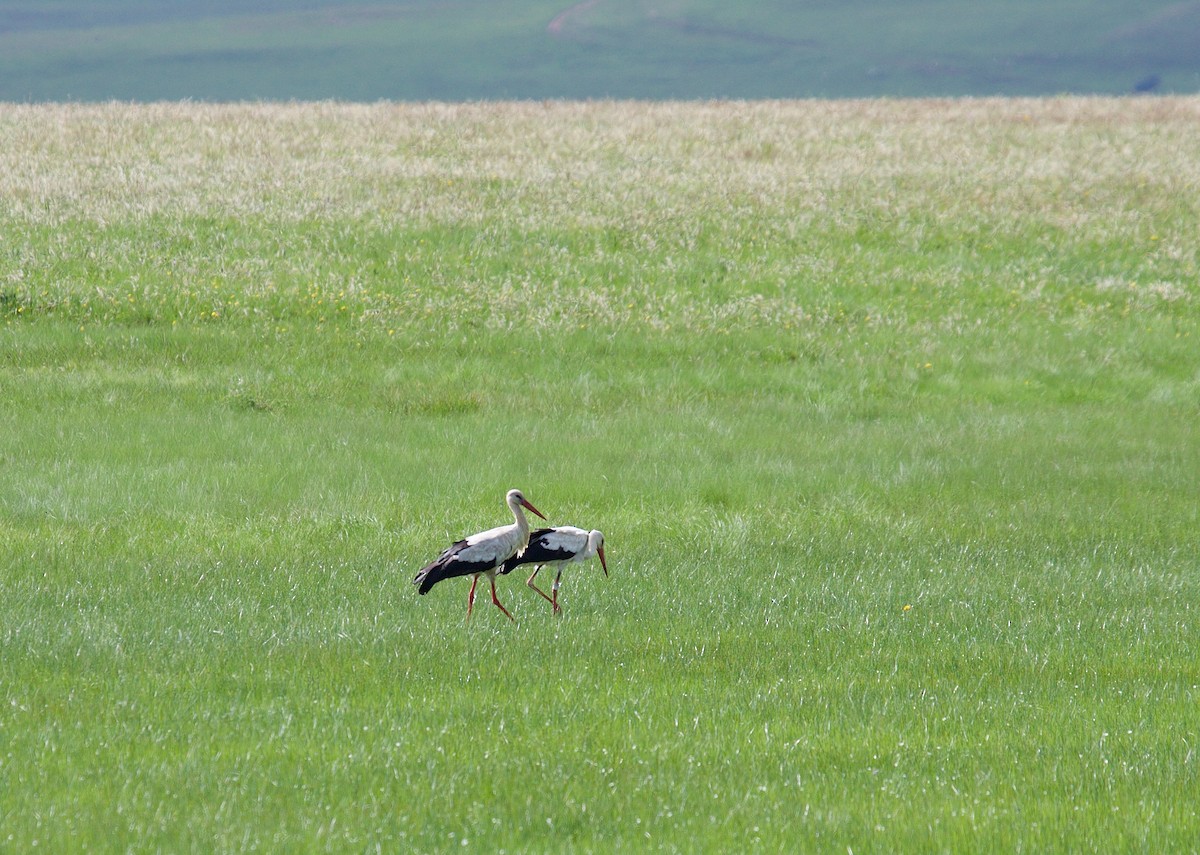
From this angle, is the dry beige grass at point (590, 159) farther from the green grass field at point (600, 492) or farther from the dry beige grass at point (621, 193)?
the green grass field at point (600, 492)

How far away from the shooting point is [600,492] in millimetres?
13609

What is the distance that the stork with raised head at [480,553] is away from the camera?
8.37m

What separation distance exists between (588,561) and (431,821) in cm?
543

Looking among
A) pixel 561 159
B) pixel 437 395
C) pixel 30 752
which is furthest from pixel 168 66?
pixel 30 752

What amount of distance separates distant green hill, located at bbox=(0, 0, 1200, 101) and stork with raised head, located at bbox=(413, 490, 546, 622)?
451 feet

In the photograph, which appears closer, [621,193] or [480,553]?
[480,553]

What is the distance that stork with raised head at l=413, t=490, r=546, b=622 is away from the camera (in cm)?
837

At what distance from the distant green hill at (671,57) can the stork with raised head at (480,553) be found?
13753cm

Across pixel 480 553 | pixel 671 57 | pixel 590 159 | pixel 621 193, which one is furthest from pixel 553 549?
pixel 671 57

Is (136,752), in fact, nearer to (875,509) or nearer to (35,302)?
(875,509)

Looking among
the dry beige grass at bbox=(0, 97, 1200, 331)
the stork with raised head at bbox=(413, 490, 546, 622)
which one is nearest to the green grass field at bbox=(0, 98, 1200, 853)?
the dry beige grass at bbox=(0, 97, 1200, 331)

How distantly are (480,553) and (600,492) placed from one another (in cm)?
520

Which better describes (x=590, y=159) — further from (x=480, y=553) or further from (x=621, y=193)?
(x=480, y=553)

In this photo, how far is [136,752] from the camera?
631 centimetres
